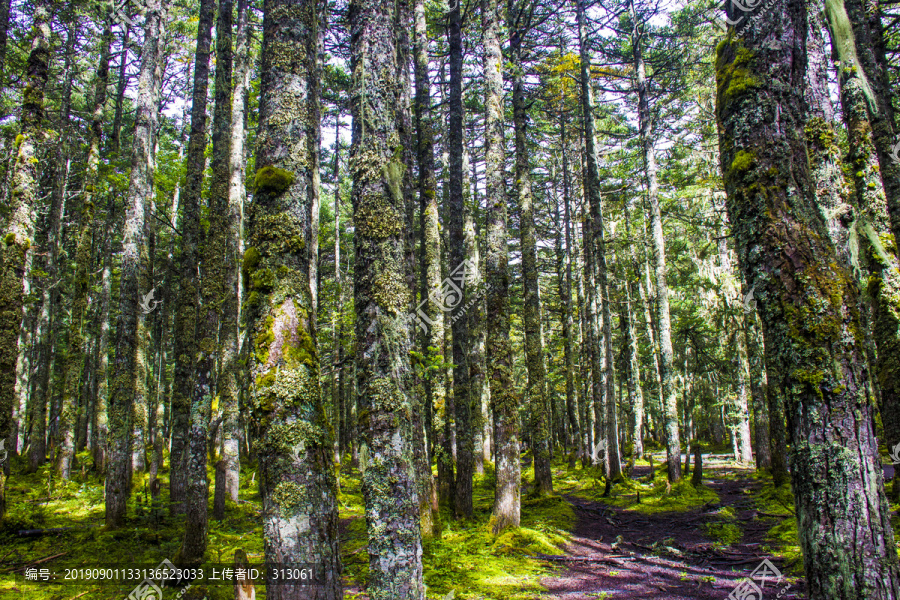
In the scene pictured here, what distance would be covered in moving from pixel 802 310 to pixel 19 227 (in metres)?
10.6

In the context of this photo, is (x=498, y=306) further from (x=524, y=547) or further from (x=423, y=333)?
(x=524, y=547)

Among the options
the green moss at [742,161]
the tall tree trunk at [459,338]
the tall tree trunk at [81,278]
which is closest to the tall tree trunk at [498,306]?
the tall tree trunk at [459,338]

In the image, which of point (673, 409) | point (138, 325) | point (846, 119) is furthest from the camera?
point (673, 409)

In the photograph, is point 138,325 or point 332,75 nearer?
point 138,325

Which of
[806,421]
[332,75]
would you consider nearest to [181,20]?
[332,75]

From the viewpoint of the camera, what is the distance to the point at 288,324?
362 centimetres

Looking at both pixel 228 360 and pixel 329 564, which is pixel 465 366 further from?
pixel 329 564

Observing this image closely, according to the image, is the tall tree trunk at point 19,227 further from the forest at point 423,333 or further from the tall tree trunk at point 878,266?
the tall tree trunk at point 878,266

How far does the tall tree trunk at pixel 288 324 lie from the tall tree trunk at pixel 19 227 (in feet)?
21.2

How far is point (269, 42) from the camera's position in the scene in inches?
156

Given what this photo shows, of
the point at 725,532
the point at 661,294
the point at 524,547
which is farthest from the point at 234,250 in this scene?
the point at 661,294

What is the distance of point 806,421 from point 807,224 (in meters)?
1.29

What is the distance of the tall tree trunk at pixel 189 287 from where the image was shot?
300 inches

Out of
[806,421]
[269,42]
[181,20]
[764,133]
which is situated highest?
[181,20]
